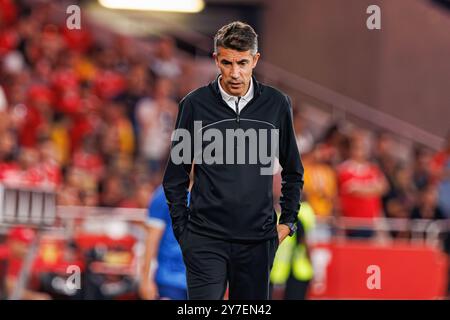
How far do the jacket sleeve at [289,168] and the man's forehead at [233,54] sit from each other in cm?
35

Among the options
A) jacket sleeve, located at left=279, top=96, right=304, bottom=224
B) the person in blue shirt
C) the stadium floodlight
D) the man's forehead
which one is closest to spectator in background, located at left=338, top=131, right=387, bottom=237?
the person in blue shirt

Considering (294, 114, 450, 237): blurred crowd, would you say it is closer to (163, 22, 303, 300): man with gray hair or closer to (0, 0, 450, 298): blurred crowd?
(0, 0, 450, 298): blurred crowd

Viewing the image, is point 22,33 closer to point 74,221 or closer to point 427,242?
point 74,221

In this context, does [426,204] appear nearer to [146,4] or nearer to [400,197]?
[400,197]

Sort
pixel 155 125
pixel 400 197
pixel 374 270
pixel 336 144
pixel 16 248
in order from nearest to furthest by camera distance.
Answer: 1. pixel 16 248
2. pixel 374 270
3. pixel 336 144
4. pixel 155 125
5. pixel 400 197

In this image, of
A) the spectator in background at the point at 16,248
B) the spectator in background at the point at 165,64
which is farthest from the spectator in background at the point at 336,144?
the spectator in background at the point at 16,248

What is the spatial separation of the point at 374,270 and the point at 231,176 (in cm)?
738

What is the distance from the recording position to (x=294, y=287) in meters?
9.34

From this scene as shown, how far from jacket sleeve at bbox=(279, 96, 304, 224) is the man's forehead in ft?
1.14

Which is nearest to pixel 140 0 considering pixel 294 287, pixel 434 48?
pixel 434 48

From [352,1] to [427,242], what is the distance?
21.2 ft

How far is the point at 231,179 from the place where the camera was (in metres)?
5.75

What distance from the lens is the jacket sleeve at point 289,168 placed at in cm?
589

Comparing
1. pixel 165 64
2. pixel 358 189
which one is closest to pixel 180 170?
pixel 358 189
